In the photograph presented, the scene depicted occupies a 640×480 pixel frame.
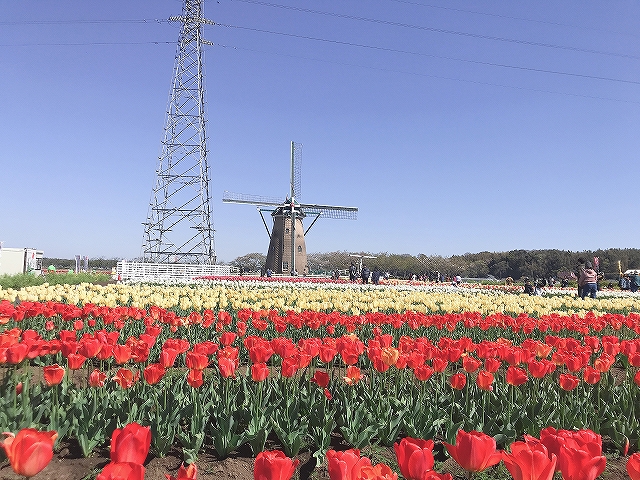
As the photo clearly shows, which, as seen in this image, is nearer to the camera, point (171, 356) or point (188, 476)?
point (188, 476)

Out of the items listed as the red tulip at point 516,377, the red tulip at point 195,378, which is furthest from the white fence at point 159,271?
the red tulip at point 516,377

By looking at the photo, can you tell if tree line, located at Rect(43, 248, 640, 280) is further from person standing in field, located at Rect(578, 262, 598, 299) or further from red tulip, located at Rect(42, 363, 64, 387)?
red tulip, located at Rect(42, 363, 64, 387)

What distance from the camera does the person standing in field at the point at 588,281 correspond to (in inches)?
543

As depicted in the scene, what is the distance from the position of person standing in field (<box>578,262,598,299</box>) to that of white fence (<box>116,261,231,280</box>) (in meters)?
16.8

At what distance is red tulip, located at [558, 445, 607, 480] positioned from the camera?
1383 millimetres

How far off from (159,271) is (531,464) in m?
26.7

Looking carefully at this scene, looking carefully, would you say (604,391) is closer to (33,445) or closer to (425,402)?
(425,402)

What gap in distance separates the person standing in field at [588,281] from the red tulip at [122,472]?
14717 millimetres

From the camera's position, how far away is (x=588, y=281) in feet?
45.5

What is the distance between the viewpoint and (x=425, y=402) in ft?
10.9

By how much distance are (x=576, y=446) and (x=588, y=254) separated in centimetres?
8930

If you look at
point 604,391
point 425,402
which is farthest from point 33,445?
point 604,391

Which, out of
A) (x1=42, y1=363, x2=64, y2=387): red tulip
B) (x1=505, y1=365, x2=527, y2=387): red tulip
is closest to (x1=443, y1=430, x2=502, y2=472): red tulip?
(x1=505, y1=365, x2=527, y2=387): red tulip

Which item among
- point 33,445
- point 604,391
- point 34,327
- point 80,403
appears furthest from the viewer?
point 34,327
